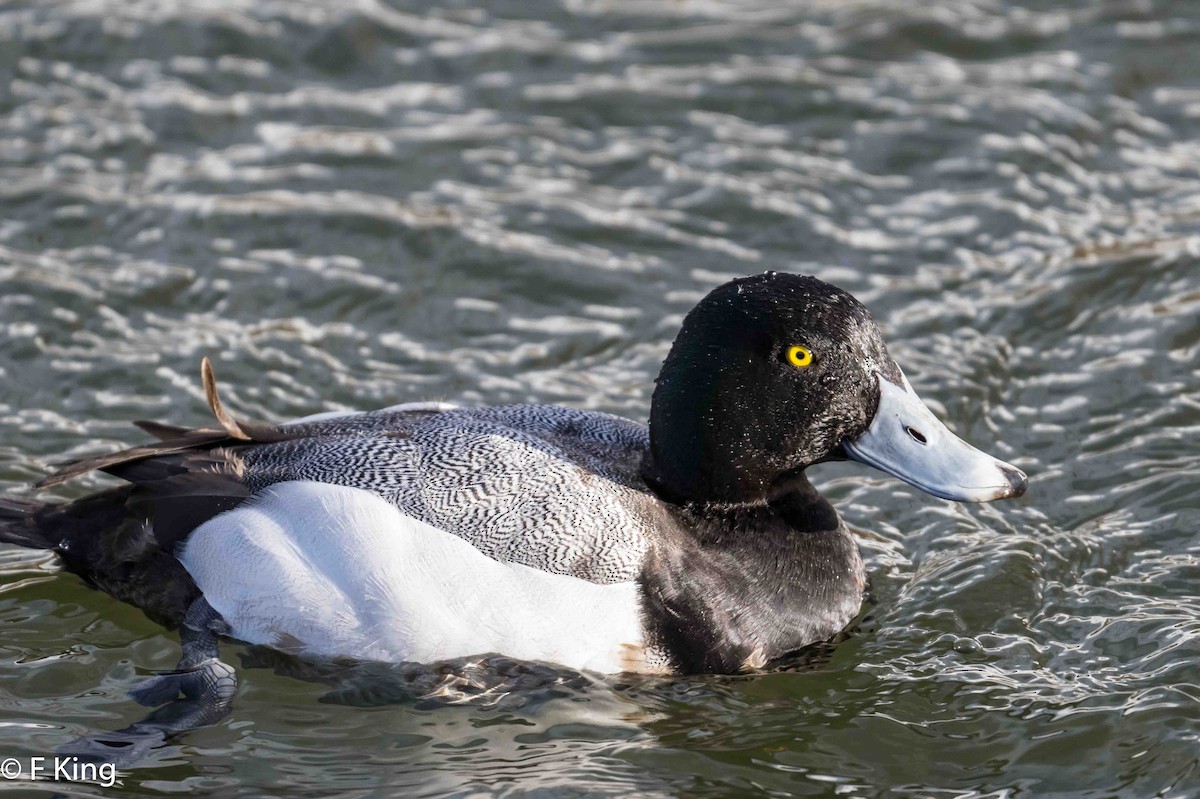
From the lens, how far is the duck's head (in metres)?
5.36

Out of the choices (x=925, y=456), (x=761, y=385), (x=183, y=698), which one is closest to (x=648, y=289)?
(x=761, y=385)

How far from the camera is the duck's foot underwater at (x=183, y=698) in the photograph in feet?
16.3

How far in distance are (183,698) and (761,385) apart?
223cm

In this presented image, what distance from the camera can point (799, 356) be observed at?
5.36 m

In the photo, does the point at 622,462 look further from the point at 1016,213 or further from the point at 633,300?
the point at 1016,213

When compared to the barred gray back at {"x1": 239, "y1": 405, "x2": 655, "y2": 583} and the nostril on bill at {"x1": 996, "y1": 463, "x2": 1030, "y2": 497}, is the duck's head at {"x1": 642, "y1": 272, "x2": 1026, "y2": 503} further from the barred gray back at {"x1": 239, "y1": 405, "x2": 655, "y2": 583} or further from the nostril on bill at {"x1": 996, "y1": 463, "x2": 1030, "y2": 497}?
the barred gray back at {"x1": 239, "y1": 405, "x2": 655, "y2": 583}

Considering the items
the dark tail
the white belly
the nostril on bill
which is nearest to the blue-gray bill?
the nostril on bill

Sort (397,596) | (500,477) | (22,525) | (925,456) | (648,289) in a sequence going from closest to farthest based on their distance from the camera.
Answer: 1. (397,596)
2. (500,477)
3. (925,456)
4. (22,525)
5. (648,289)

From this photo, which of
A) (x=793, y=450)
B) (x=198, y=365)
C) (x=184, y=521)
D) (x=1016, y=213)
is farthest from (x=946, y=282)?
(x=184, y=521)

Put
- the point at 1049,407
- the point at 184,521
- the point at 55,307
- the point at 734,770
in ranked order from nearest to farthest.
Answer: the point at 734,770, the point at 184,521, the point at 1049,407, the point at 55,307

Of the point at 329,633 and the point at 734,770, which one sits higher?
the point at 329,633

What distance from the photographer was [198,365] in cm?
740

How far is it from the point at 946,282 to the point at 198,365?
12.4 feet

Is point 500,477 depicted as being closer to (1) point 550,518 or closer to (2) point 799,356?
(1) point 550,518
